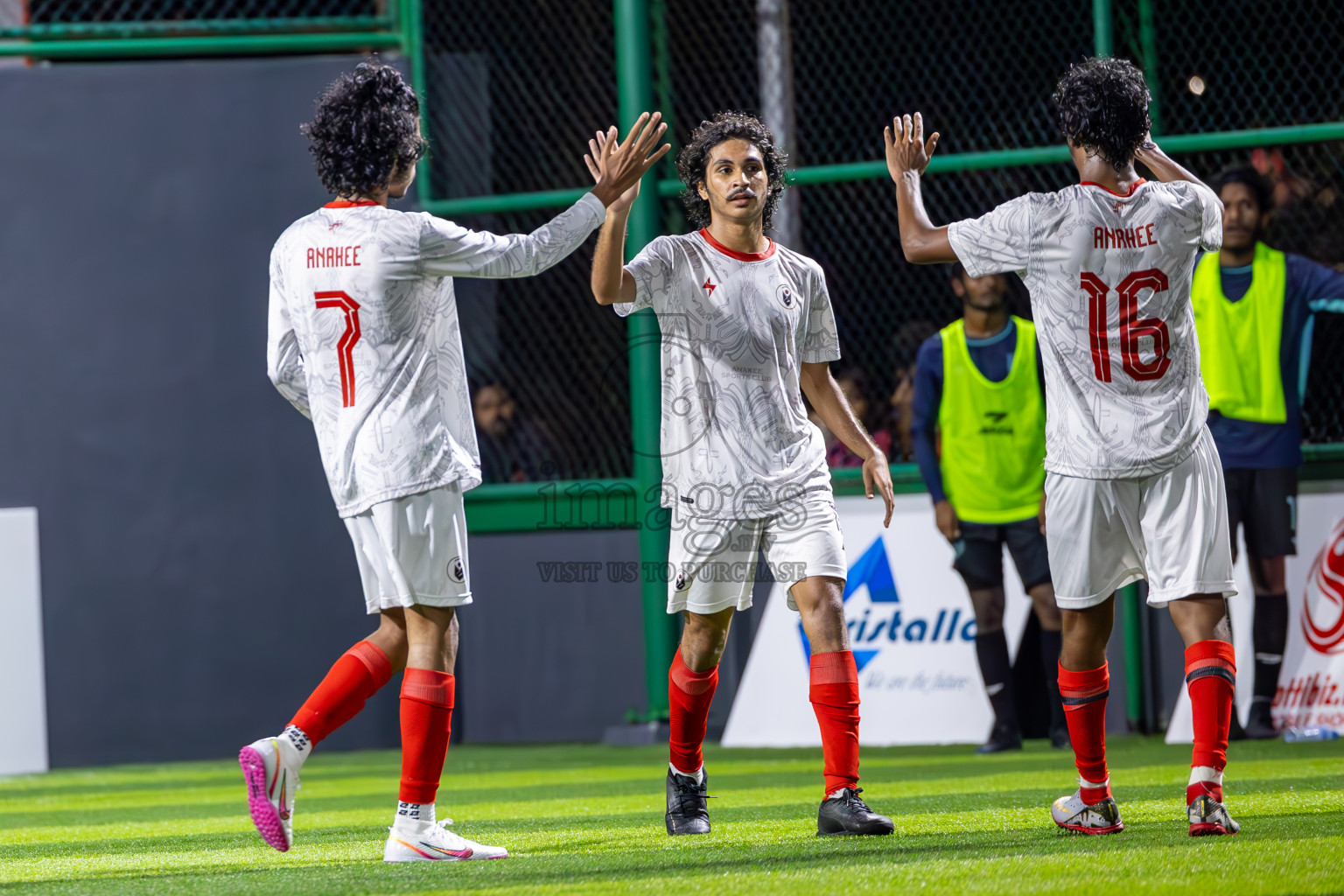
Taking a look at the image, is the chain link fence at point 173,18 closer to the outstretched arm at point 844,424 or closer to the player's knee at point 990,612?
the player's knee at point 990,612

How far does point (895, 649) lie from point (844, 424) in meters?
3.72

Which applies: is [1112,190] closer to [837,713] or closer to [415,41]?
[837,713]

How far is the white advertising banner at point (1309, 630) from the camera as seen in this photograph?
788 centimetres

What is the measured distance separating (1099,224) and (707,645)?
65.1 inches

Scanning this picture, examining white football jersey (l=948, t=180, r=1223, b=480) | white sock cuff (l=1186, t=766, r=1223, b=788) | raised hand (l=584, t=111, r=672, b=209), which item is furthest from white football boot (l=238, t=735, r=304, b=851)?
white sock cuff (l=1186, t=766, r=1223, b=788)

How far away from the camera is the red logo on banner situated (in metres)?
7.93

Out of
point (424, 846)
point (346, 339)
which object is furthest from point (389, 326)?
point (424, 846)

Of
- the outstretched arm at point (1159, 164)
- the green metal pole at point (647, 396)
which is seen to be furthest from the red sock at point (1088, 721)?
the green metal pole at point (647, 396)

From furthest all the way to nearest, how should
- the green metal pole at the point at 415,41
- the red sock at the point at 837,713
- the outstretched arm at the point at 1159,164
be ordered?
the green metal pole at the point at 415,41
the outstretched arm at the point at 1159,164
the red sock at the point at 837,713

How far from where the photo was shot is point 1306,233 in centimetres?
876

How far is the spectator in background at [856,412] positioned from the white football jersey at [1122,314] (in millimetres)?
4504

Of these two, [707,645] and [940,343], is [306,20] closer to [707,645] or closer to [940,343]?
[940,343]

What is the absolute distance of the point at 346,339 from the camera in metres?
4.52

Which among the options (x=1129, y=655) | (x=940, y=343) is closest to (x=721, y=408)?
(x=940, y=343)
